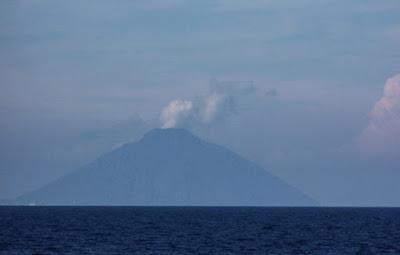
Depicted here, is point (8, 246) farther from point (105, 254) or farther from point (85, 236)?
point (85, 236)

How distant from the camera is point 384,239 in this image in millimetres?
104688

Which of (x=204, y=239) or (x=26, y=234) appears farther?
(x=26, y=234)

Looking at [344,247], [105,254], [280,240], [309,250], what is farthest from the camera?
[280,240]

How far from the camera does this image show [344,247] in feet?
292

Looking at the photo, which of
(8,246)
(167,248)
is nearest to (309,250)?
(167,248)

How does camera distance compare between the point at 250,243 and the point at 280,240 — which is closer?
the point at 250,243

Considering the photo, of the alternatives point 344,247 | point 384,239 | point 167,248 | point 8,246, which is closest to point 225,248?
point 167,248

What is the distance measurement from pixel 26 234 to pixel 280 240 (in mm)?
32163

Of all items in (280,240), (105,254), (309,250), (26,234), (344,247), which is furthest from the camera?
(26,234)

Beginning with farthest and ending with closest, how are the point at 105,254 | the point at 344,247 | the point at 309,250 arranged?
the point at 344,247, the point at 309,250, the point at 105,254

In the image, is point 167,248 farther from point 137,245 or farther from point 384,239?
point 384,239

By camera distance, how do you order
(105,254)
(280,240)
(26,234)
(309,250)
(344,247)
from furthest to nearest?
(26,234) → (280,240) → (344,247) → (309,250) → (105,254)

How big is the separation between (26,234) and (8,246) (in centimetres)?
2458

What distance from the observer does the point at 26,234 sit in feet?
355
